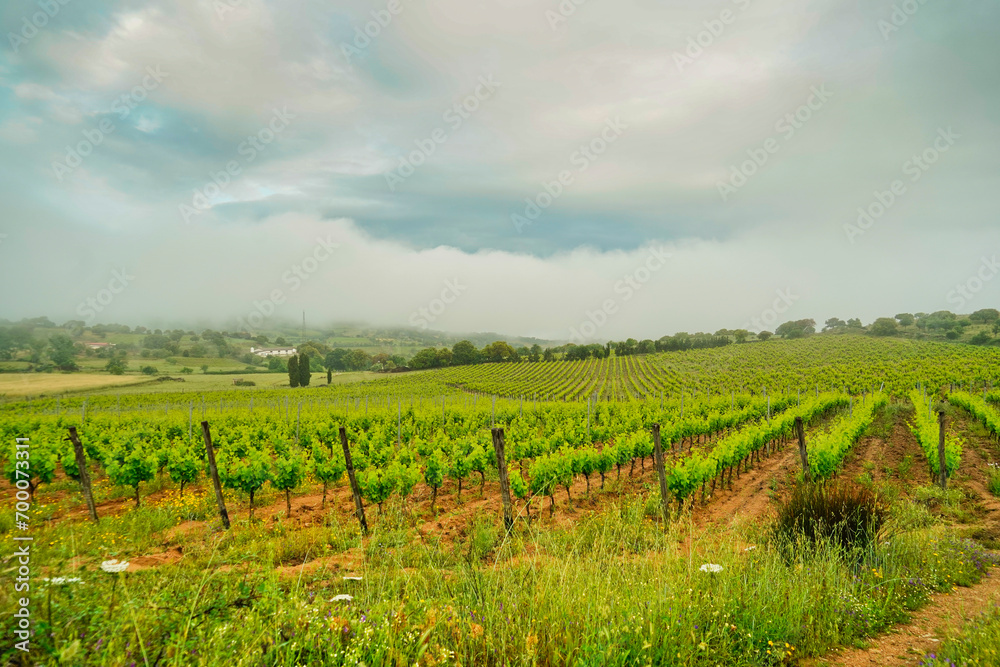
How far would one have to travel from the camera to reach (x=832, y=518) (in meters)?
6.41

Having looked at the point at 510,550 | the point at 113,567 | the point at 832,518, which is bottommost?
the point at 832,518

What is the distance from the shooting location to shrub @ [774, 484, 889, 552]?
6.05 m

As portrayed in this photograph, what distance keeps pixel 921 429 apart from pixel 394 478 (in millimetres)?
17178

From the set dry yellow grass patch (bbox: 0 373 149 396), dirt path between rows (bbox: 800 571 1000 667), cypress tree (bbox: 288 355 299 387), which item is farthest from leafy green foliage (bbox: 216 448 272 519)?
Result: cypress tree (bbox: 288 355 299 387)

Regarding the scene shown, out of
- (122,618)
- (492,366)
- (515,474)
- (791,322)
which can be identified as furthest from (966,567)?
(791,322)

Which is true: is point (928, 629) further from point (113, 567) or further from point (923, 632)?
point (113, 567)

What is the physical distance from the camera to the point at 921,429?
13734mm

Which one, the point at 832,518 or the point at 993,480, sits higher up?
the point at 832,518

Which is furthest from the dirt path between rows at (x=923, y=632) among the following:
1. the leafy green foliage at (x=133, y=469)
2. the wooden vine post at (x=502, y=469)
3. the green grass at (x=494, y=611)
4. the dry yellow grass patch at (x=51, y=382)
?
the dry yellow grass patch at (x=51, y=382)

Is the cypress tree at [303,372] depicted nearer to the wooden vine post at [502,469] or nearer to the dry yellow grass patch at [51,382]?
the dry yellow grass patch at [51,382]

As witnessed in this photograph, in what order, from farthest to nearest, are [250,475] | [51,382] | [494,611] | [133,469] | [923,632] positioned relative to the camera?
[51,382] → [133,469] → [250,475] → [923,632] → [494,611]

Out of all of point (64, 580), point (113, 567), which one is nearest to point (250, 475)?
point (113, 567)

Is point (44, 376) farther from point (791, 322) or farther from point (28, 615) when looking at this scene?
point (791, 322)

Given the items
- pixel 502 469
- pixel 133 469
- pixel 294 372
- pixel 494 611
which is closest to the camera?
pixel 494 611
